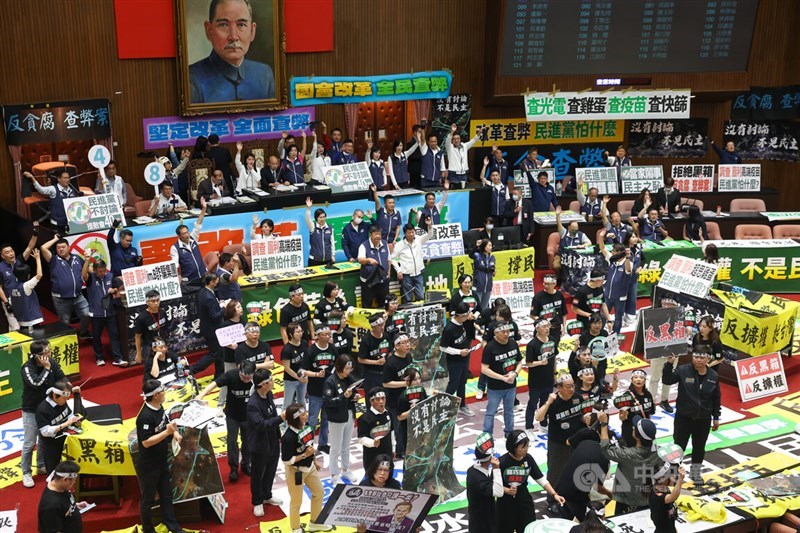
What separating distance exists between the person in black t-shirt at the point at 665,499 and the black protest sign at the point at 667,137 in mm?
16407

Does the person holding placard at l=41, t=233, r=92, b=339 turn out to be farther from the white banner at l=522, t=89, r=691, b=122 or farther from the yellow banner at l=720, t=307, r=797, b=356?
the white banner at l=522, t=89, r=691, b=122

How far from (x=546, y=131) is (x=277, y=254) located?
9.78 metres

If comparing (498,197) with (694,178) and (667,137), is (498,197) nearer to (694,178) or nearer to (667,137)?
(694,178)

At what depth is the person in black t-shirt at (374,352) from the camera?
12039 mm

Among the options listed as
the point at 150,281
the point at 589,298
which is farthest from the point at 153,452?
the point at 589,298

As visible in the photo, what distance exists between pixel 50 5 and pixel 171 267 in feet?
19.7

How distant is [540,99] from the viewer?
69.6 feet

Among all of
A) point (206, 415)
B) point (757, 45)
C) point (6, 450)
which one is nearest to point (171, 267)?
point (6, 450)

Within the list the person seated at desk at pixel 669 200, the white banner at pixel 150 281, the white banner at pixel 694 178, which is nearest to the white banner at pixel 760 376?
the person seated at desk at pixel 669 200

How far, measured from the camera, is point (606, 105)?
2162 cm

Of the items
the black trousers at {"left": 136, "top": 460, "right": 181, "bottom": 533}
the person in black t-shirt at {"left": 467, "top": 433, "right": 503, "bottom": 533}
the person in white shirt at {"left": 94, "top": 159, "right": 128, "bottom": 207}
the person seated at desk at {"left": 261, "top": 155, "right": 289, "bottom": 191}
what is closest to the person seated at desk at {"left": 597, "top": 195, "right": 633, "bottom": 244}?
the person seated at desk at {"left": 261, "top": 155, "right": 289, "bottom": 191}

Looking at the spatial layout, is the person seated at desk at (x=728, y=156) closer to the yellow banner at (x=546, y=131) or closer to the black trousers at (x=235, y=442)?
the yellow banner at (x=546, y=131)

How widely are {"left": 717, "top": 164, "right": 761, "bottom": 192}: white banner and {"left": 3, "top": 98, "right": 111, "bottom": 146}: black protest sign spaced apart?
44.9ft

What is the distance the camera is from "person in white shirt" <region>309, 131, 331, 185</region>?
19527mm
